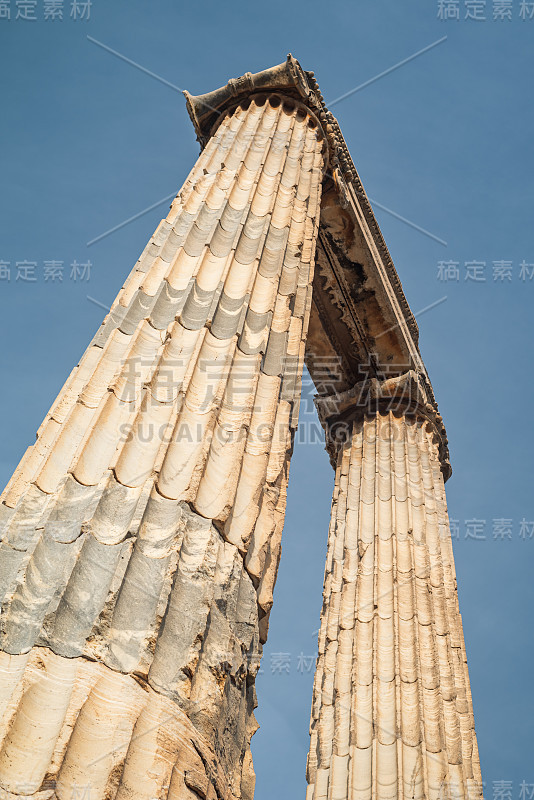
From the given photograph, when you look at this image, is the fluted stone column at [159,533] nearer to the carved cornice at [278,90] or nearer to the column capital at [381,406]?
the carved cornice at [278,90]

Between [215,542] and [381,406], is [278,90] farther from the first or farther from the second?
[215,542]

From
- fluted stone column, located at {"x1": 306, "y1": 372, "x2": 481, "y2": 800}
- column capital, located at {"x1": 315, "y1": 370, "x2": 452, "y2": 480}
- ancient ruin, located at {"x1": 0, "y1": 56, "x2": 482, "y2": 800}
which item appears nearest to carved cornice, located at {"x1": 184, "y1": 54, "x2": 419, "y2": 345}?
ancient ruin, located at {"x1": 0, "y1": 56, "x2": 482, "y2": 800}

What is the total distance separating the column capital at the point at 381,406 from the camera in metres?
14.0

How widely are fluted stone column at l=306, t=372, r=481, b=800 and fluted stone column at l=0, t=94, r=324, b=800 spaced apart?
16.1ft

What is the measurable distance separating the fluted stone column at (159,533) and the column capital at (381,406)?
6.87 metres

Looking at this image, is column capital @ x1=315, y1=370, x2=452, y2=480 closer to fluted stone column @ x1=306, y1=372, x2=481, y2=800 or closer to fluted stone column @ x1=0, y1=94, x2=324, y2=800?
fluted stone column @ x1=306, y1=372, x2=481, y2=800

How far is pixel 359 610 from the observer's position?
10.8 meters

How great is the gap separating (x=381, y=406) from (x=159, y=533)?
10.1 m

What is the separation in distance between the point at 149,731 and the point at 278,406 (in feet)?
9.36

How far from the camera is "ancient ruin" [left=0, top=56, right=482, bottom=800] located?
3474 millimetres

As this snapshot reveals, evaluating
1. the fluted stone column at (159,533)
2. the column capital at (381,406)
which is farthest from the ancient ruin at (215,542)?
the column capital at (381,406)

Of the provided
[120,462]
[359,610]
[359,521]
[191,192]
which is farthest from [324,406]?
[120,462]

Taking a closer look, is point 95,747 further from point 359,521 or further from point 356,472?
point 356,472

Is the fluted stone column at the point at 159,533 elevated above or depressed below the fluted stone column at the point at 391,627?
below
